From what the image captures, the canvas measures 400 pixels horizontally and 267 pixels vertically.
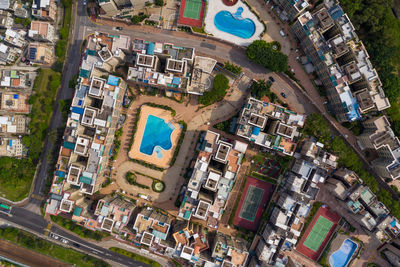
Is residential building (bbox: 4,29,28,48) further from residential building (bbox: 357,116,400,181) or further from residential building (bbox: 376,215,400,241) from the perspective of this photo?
residential building (bbox: 376,215,400,241)

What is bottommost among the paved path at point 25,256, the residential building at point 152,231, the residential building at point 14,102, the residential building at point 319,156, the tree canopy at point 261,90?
the paved path at point 25,256

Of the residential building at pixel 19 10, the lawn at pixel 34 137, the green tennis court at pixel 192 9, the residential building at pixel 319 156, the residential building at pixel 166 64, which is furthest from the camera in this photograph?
the green tennis court at pixel 192 9

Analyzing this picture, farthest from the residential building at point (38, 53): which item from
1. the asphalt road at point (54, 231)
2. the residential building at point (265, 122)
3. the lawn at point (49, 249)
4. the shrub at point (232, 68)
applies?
the residential building at point (265, 122)

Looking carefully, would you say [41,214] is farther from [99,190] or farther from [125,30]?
[125,30]

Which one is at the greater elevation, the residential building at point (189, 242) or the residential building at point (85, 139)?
the residential building at point (85, 139)

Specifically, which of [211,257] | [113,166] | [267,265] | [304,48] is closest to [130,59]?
[113,166]

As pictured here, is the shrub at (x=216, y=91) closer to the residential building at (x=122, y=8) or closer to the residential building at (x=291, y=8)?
the residential building at (x=291, y=8)

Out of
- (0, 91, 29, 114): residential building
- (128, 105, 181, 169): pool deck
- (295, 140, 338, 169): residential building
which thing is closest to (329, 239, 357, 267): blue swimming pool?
(295, 140, 338, 169): residential building
